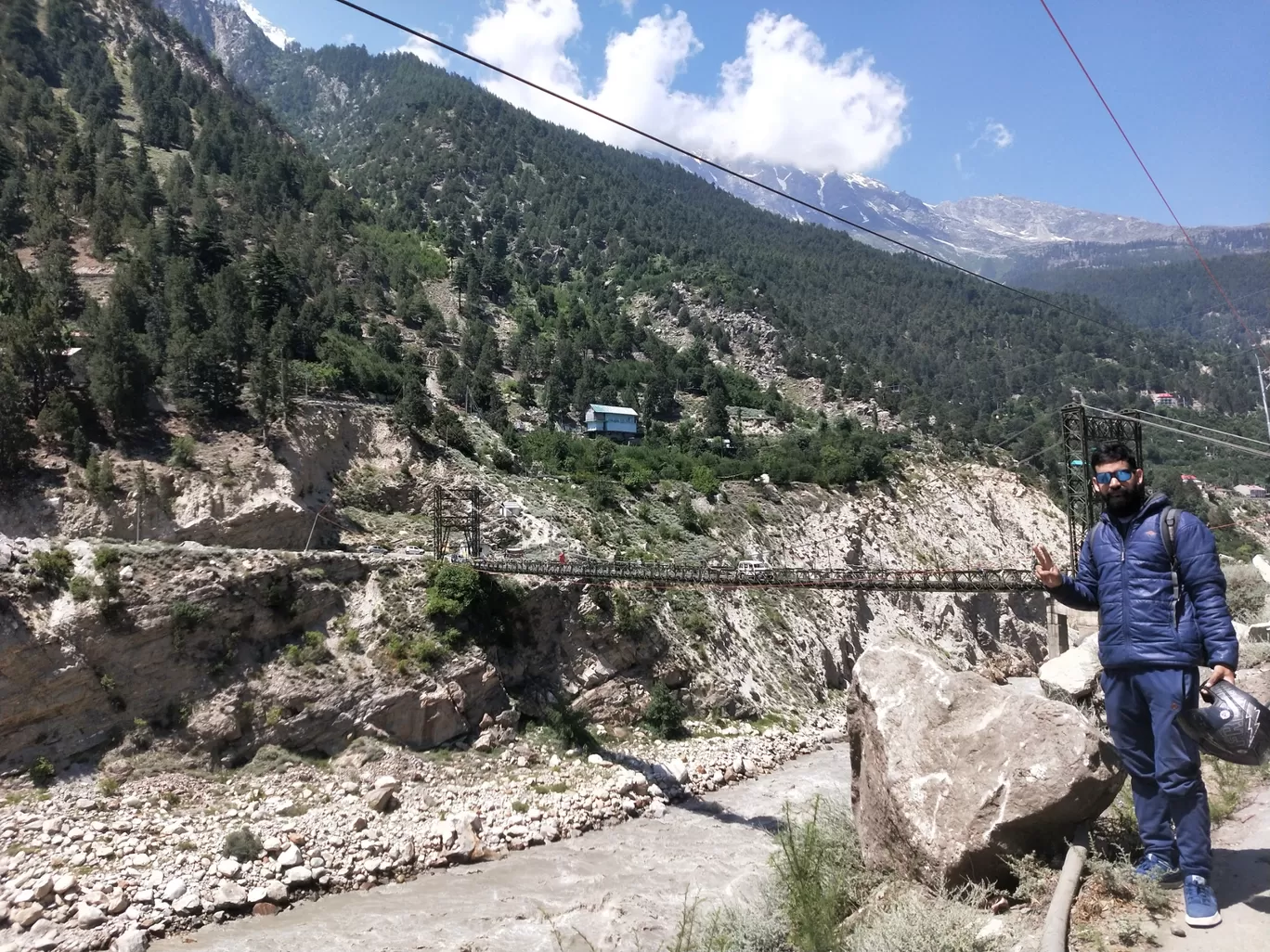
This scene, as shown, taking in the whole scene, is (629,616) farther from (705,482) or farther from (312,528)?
(705,482)

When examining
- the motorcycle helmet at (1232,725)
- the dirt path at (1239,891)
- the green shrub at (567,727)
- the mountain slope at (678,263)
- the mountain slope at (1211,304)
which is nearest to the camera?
the dirt path at (1239,891)

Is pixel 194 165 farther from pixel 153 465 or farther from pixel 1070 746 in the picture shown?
pixel 1070 746

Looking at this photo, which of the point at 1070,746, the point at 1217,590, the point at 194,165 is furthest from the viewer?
the point at 194,165

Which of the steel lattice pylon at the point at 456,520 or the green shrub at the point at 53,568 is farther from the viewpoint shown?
the steel lattice pylon at the point at 456,520

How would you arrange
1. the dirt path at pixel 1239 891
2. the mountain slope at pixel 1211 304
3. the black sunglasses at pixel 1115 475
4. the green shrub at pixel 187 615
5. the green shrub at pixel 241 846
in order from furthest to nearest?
the mountain slope at pixel 1211 304
the green shrub at pixel 187 615
the green shrub at pixel 241 846
the black sunglasses at pixel 1115 475
the dirt path at pixel 1239 891

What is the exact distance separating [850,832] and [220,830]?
13.2 meters

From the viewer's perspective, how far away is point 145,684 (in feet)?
53.3

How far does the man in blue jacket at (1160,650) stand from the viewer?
12.8 feet

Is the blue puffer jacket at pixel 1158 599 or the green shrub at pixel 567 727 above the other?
the blue puffer jacket at pixel 1158 599

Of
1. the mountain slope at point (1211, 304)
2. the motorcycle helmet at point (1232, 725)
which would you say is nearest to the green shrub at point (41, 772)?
the motorcycle helmet at point (1232, 725)

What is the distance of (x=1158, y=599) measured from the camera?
13.4ft

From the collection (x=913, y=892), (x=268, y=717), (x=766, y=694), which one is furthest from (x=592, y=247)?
(x=913, y=892)

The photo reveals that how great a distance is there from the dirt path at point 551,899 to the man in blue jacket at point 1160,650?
723 centimetres

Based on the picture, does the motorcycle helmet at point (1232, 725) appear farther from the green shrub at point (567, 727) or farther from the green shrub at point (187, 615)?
the green shrub at point (187, 615)
